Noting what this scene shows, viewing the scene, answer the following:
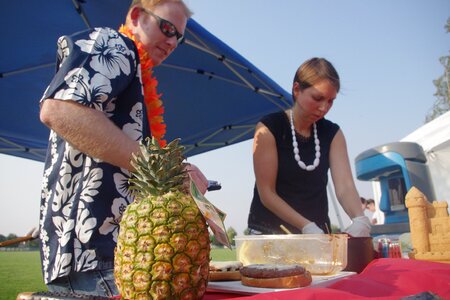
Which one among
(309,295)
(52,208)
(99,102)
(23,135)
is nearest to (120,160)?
(99,102)

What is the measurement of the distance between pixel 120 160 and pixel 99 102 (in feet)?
0.61

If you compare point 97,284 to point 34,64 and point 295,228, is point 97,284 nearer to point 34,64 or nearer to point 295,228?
point 295,228

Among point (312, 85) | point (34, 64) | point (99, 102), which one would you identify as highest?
point (34, 64)

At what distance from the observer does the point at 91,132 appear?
935 mm

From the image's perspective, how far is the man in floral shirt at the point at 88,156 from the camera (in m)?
0.95

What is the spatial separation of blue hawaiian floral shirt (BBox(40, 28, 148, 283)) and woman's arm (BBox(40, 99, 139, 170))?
4cm

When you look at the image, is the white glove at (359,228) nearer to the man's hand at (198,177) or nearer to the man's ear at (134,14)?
the man's hand at (198,177)

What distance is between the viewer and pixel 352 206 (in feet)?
7.32

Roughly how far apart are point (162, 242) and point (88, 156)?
1.84 ft

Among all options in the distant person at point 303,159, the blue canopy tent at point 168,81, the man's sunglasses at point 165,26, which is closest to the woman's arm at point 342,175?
the distant person at point 303,159

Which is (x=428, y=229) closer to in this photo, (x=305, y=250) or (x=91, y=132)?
(x=305, y=250)

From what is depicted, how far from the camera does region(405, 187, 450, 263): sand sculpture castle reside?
5.17 feet

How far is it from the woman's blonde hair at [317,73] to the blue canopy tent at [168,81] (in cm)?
209

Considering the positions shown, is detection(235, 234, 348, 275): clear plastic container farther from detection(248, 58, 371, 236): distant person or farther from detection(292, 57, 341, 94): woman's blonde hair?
detection(292, 57, 341, 94): woman's blonde hair
